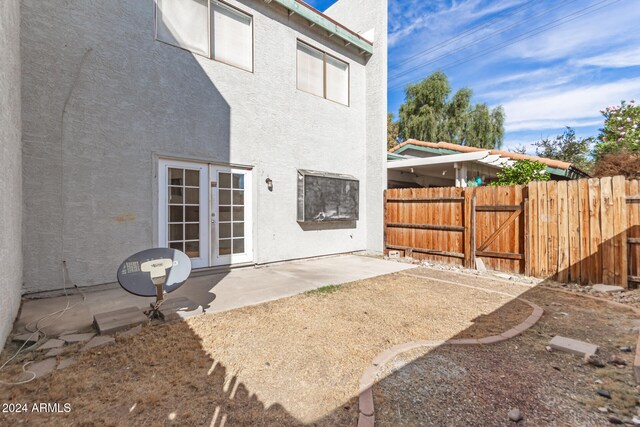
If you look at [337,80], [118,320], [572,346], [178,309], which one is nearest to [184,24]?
[337,80]

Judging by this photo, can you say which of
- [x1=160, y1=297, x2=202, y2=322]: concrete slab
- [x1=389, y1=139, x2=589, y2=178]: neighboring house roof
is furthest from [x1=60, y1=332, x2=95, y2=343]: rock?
[x1=389, y1=139, x2=589, y2=178]: neighboring house roof

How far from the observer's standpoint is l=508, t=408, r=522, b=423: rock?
2084 millimetres

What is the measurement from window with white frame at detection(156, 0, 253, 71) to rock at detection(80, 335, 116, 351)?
5348 millimetres

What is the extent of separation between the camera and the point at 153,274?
3.61 metres

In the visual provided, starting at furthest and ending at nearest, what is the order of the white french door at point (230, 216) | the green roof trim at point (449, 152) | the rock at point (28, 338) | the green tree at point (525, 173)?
the green roof trim at point (449, 152) < the green tree at point (525, 173) < the white french door at point (230, 216) < the rock at point (28, 338)

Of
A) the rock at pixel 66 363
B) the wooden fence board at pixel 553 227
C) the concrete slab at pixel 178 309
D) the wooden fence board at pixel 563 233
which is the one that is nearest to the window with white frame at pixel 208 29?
the concrete slab at pixel 178 309

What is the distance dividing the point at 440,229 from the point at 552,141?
2439 cm

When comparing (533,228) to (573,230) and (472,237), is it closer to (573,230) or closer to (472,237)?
(573,230)

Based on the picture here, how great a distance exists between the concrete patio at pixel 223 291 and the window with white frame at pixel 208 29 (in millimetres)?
4730

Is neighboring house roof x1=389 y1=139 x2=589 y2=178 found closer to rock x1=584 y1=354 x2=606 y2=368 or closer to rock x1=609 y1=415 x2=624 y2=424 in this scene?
rock x1=584 y1=354 x2=606 y2=368

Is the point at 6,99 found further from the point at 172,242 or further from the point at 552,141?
the point at 552,141

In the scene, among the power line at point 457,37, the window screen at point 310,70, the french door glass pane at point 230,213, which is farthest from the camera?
the power line at point 457,37

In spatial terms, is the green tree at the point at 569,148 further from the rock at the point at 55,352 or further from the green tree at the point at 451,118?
the rock at the point at 55,352

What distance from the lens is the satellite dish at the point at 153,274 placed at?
3568mm
